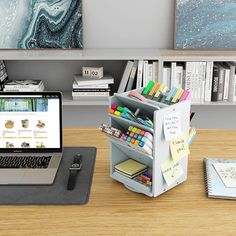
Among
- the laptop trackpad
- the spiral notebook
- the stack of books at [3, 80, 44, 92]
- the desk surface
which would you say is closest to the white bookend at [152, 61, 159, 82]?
the stack of books at [3, 80, 44, 92]

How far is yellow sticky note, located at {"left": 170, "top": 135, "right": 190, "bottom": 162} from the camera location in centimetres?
152

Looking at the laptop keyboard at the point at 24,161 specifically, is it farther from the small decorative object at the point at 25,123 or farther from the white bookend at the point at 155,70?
the white bookend at the point at 155,70

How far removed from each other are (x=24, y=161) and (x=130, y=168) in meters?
0.45

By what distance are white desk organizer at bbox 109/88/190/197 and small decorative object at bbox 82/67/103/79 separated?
1.56 meters

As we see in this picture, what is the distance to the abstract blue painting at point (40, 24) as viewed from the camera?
10.4 feet

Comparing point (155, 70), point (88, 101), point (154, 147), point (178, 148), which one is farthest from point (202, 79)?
point (154, 147)

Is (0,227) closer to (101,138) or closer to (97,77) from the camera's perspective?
(101,138)

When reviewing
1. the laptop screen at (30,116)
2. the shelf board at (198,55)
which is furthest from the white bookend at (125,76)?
the laptop screen at (30,116)

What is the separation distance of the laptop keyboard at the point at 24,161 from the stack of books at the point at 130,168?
12.4 inches

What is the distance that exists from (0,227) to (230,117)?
2476mm

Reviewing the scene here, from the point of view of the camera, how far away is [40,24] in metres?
3.21

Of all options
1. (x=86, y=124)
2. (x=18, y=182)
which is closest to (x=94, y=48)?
(x=86, y=124)

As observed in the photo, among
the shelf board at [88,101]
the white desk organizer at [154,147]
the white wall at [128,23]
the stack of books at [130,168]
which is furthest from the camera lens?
the white wall at [128,23]

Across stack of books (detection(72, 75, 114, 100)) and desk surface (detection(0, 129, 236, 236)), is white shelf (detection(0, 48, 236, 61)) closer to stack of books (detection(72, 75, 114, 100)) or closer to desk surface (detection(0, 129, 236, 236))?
stack of books (detection(72, 75, 114, 100))
